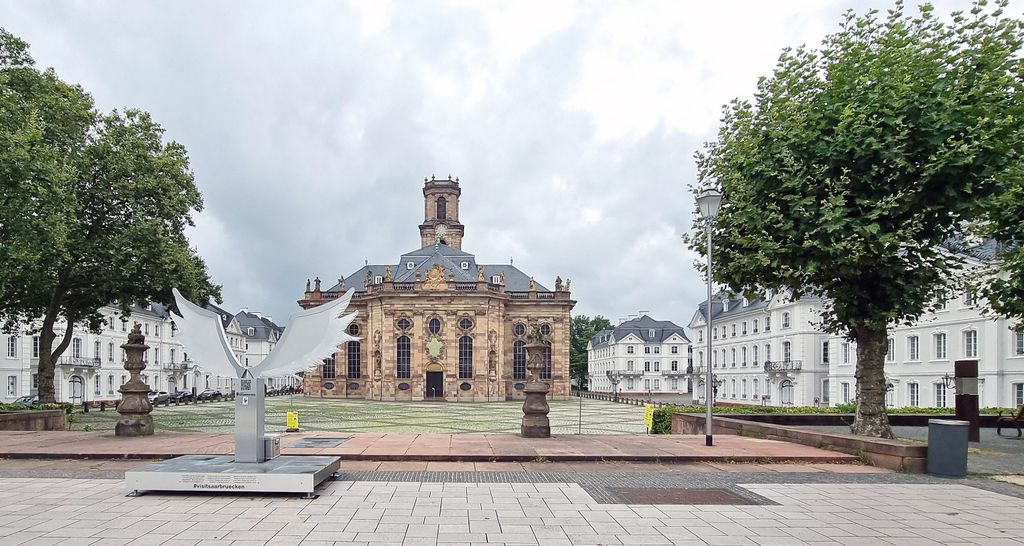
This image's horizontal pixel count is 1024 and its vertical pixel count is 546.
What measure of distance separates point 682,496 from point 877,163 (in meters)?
8.58

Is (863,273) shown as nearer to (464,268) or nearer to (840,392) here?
(840,392)

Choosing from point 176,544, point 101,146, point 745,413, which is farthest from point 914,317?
point 101,146

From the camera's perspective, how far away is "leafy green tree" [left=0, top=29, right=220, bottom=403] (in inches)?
869

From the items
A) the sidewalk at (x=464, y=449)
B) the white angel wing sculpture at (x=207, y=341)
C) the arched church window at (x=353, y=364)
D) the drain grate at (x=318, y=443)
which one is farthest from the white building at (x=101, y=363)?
the white angel wing sculpture at (x=207, y=341)

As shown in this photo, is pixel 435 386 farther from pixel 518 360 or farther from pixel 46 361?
pixel 46 361

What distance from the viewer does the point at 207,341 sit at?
38.0 feet

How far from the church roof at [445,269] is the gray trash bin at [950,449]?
2309 inches

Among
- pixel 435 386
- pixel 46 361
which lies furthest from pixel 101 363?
pixel 46 361

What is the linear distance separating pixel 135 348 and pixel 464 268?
57656 mm

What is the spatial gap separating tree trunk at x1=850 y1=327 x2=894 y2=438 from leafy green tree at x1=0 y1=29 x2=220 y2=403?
23037mm

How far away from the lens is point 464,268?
76.3m

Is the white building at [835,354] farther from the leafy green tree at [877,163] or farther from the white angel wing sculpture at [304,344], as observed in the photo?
the white angel wing sculpture at [304,344]

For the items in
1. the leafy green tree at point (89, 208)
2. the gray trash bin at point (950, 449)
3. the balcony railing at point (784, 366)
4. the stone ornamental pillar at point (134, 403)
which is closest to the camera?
the gray trash bin at point (950, 449)

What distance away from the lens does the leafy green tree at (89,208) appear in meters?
22.1
